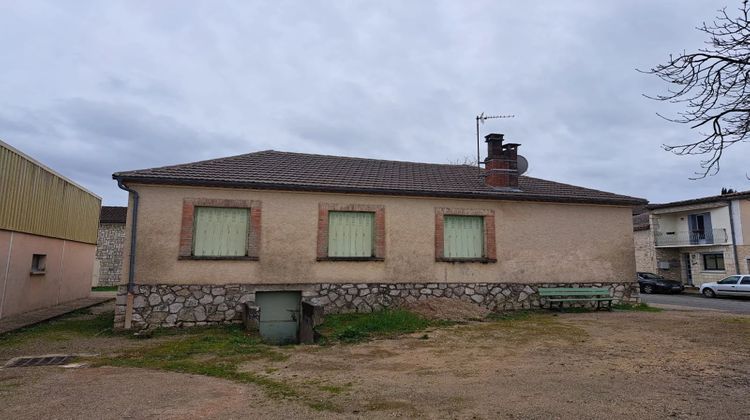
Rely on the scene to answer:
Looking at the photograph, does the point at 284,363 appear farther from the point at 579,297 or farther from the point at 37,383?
the point at 579,297

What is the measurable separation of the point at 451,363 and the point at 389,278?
5.11 m

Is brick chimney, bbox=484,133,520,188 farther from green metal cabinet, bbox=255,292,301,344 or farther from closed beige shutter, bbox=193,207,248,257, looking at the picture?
closed beige shutter, bbox=193,207,248,257

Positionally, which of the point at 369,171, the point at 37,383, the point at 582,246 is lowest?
the point at 37,383

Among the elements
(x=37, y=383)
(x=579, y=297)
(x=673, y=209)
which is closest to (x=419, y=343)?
(x=37, y=383)

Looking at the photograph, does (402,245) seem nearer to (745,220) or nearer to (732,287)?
(732,287)

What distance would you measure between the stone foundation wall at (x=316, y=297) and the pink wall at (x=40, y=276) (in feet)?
12.9

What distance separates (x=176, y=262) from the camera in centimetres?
1052

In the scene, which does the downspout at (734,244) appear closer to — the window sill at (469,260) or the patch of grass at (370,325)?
the window sill at (469,260)

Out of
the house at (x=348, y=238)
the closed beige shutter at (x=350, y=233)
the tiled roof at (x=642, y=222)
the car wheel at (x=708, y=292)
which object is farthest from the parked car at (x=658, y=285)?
the closed beige shutter at (x=350, y=233)

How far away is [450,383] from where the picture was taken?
5703 mm

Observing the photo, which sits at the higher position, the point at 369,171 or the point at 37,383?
the point at 369,171

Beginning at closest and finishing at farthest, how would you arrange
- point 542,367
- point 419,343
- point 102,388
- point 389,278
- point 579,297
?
1. point 102,388
2. point 542,367
3. point 419,343
4. point 389,278
5. point 579,297

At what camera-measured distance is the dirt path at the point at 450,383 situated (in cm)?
462

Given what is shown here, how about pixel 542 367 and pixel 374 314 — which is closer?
pixel 542 367
